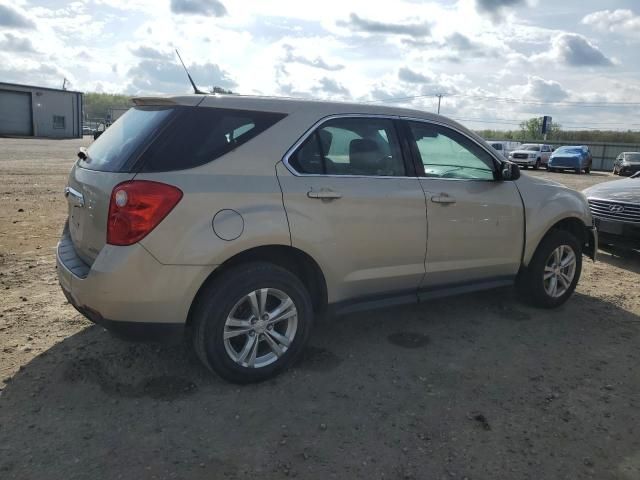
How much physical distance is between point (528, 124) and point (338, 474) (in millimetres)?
100489

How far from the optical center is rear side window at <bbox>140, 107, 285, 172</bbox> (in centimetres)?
312

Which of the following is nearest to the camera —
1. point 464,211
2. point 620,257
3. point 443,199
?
point 443,199

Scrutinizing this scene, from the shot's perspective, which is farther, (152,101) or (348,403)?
(152,101)

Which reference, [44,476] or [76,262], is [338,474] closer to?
[44,476]

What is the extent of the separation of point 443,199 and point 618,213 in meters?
4.07

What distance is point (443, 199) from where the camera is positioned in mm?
4098

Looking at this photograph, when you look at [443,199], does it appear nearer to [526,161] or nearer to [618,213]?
[618,213]

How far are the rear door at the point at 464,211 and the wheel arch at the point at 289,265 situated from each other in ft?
3.04

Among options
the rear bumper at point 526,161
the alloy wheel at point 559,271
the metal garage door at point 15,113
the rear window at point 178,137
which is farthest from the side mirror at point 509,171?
the metal garage door at point 15,113

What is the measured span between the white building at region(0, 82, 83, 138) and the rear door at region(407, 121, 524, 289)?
4912cm

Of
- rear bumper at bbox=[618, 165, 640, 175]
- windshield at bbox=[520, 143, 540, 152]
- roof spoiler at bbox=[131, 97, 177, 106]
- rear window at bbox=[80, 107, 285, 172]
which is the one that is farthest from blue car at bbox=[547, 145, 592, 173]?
roof spoiler at bbox=[131, 97, 177, 106]

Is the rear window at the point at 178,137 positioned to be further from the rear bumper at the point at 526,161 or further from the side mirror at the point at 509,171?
the rear bumper at the point at 526,161

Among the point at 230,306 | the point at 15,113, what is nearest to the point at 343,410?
the point at 230,306

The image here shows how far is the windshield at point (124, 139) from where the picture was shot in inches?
127
